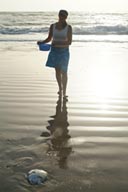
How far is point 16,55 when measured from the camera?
14.6m

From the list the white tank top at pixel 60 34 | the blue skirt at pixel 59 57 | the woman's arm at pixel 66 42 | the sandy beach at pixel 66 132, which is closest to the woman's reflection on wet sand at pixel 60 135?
the sandy beach at pixel 66 132

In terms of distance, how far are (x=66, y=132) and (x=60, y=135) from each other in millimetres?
144

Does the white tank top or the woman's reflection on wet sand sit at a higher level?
the white tank top

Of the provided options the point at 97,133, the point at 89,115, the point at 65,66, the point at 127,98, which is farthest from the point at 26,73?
the point at 97,133

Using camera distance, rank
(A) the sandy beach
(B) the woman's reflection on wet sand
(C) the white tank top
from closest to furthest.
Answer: (A) the sandy beach, (B) the woman's reflection on wet sand, (C) the white tank top

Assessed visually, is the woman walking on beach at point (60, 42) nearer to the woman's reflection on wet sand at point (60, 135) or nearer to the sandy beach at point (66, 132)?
the sandy beach at point (66, 132)

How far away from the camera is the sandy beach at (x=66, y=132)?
389 cm

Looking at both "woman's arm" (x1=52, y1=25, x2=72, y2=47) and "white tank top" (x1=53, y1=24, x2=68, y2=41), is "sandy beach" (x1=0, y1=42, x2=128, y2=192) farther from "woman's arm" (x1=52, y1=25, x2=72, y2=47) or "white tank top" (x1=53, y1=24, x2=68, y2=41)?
"white tank top" (x1=53, y1=24, x2=68, y2=41)

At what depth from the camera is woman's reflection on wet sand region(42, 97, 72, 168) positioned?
15.0 feet

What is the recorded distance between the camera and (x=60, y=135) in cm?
537

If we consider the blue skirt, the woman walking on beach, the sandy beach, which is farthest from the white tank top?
Answer: the sandy beach

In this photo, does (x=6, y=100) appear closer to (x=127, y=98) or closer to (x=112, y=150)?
(x=127, y=98)

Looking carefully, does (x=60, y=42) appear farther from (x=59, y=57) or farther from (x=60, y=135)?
(x=60, y=135)

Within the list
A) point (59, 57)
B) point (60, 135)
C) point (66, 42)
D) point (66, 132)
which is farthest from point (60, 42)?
point (60, 135)
